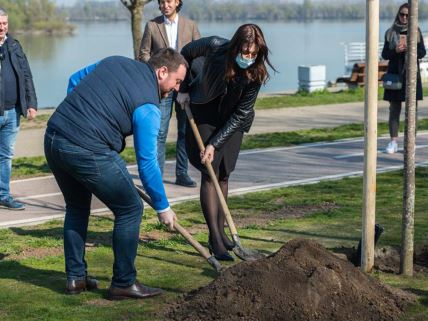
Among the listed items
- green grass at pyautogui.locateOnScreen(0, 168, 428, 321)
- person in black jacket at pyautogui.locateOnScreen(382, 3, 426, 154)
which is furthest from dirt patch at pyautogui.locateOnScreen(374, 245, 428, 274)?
person in black jacket at pyautogui.locateOnScreen(382, 3, 426, 154)

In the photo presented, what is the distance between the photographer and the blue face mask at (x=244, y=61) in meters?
6.78

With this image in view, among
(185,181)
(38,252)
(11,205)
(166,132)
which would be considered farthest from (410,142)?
(11,205)

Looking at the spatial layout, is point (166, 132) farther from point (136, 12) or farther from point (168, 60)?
point (136, 12)

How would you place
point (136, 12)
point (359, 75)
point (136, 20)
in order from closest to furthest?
1. point (136, 20)
2. point (136, 12)
3. point (359, 75)

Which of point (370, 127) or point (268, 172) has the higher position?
point (370, 127)

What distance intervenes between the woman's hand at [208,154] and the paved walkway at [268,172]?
224cm

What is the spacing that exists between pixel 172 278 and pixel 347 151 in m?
6.15

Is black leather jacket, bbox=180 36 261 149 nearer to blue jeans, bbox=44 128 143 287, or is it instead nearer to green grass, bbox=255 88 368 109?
blue jeans, bbox=44 128 143 287

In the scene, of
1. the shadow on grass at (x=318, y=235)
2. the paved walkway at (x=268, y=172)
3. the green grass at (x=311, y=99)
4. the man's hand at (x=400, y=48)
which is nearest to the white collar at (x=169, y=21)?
the paved walkway at (x=268, y=172)

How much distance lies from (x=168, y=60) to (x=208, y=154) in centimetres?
135

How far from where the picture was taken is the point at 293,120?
1583 cm

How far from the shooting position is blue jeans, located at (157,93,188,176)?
962 centimetres

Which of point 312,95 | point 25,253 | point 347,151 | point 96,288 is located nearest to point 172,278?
point 96,288

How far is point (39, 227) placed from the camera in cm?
846
